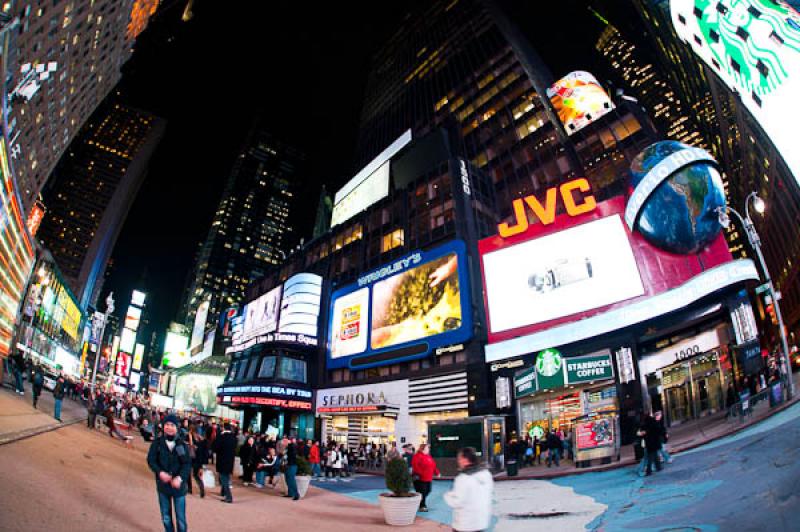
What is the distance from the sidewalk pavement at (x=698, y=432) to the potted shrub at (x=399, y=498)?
31.5 feet

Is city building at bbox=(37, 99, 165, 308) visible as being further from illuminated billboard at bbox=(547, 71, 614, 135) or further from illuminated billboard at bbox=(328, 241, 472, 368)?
illuminated billboard at bbox=(547, 71, 614, 135)

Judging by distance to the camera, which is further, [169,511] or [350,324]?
[350,324]

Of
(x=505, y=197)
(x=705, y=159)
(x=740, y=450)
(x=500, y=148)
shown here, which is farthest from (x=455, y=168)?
(x=740, y=450)

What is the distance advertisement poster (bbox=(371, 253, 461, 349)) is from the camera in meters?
33.4

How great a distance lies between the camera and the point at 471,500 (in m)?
4.91

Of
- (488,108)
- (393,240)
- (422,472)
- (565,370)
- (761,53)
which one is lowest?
(422,472)

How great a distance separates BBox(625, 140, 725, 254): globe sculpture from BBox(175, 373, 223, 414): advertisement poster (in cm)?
8109

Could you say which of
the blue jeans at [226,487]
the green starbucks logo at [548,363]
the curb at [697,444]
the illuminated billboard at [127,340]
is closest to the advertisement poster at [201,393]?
the illuminated billboard at [127,340]

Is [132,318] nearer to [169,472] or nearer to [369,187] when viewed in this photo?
[369,187]

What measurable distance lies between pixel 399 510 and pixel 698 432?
540 inches

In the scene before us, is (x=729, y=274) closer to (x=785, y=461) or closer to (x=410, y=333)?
(x=785, y=461)

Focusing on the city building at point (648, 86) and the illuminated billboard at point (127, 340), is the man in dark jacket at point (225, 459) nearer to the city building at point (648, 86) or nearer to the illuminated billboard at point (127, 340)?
the illuminated billboard at point (127, 340)

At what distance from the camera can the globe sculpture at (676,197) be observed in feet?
68.0

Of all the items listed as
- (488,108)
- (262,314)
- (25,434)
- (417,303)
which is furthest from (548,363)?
(488,108)
